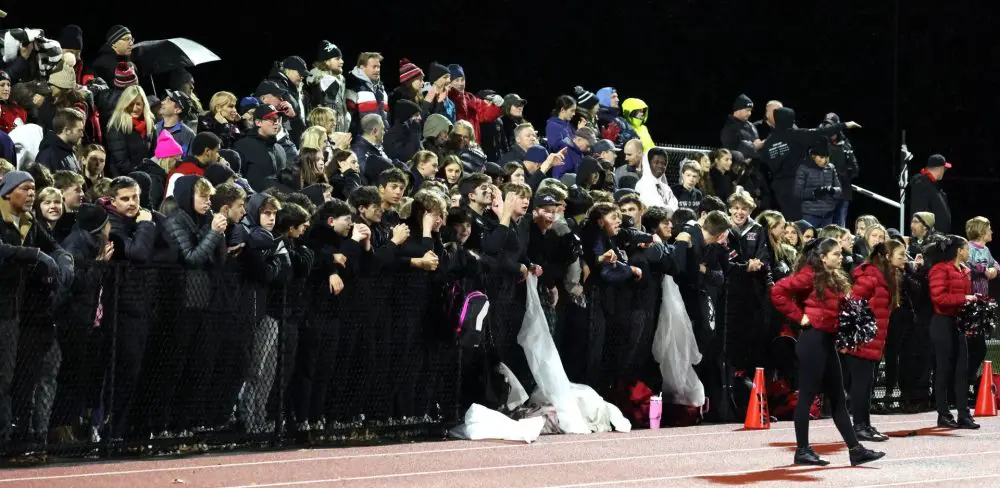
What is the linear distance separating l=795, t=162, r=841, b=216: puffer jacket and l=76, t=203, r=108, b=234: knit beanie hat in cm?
1120

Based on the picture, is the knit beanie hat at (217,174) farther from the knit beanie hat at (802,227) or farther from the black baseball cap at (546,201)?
the knit beanie hat at (802,227)

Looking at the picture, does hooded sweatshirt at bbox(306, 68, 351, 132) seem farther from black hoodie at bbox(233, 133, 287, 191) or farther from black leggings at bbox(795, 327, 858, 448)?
black leggings at bbox(795, 327, 858, 448)

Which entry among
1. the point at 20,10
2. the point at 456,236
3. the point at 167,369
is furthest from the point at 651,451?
the point at 20,10

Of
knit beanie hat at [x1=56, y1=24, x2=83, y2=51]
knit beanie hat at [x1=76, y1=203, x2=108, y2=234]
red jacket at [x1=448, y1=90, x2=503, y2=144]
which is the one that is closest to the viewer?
knit beanie hat at [x1=76, y1=203, x2=108, y2=234]

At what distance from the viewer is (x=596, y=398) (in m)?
14.0

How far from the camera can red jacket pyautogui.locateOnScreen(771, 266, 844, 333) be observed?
38.7ft

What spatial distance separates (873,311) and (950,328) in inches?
106

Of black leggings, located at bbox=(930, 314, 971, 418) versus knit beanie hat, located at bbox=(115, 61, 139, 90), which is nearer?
knit beanie hat, located at bbox=(115, 61, 139, 90)

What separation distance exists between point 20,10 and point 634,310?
900 centimetres

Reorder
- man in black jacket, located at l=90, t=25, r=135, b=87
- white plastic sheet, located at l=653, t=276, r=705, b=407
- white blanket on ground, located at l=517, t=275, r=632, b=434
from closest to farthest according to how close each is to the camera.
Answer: white blanket on ground, located at l=517, t=275, r=632, b=434 → white plastic sheet, located at l=653, t=276, r=705, b=407 → man in black jacket, located at l=90, t=25, r=135, b=87

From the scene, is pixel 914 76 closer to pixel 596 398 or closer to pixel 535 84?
pixel 535 84

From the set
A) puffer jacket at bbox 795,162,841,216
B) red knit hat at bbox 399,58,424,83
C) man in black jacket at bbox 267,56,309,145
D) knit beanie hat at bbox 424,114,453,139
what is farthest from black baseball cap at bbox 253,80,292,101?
puffer jacket at bbox 795,162,841,216

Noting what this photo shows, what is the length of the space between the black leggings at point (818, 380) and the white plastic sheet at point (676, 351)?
308 centimetres

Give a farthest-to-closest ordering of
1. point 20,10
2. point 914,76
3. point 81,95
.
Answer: point 914,76 < point 20,10 < point 81,95
